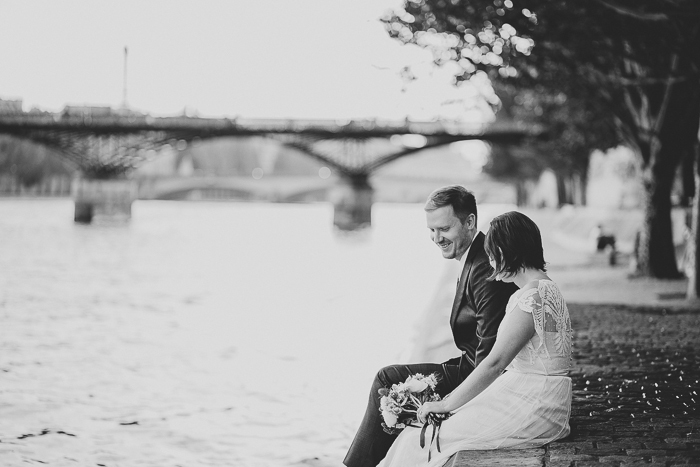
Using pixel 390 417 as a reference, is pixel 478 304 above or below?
above

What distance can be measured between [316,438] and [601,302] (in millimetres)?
6222

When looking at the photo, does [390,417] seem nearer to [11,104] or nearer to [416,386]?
[416,386]

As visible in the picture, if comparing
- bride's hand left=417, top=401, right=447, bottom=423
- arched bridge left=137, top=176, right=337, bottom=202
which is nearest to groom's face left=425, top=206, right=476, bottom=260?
bride's hand left=417, top=401, right=447, bottom=423

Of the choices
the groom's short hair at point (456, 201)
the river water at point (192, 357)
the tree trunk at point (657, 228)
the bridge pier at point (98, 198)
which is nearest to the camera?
the groom's short hair at point (456, 201)

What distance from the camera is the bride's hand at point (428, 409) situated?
4.30 metres

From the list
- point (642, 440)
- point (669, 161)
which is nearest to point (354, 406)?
point (642, 440)

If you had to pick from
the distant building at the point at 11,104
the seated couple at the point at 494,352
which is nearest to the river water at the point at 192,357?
the seated couple at the point at 494,352

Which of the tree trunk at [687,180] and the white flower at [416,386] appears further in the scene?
the tree trunk at [687,180]

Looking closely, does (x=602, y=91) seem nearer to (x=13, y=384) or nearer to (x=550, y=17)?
(x=550, y=17)

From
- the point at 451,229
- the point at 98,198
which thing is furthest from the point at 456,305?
the point at 98,198

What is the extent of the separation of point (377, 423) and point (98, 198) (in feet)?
206

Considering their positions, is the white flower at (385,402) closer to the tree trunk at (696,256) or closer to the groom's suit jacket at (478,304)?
the groom's suit jacket at (478,304)

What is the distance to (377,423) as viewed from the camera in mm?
4711

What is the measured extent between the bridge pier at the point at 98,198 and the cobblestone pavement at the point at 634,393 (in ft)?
188
